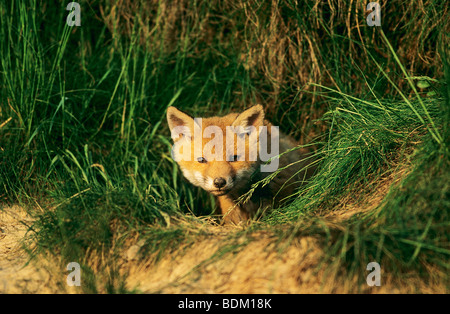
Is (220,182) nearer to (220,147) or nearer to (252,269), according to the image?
(220,147)

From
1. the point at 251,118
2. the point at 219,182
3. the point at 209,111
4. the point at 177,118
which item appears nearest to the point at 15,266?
the point at 219,182

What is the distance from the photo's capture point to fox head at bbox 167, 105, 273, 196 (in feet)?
12.6

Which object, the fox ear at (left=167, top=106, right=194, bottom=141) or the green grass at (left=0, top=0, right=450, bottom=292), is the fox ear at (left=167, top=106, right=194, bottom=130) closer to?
the fox ear at (left=167, top=106, right=194, bottom=141)

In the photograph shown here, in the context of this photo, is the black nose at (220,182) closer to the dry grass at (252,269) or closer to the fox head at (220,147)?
the fox head at (220,147)

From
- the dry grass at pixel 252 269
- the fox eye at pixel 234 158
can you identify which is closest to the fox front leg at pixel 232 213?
the fox eye at pixel 234 158

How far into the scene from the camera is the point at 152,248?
3.02 m

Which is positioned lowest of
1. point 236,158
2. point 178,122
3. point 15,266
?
point 15,266

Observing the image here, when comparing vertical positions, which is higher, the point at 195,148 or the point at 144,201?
the point at 195,148

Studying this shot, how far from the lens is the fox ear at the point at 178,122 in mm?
4090

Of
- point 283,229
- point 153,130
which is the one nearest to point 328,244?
point 283,229

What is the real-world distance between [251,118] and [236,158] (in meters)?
0.40

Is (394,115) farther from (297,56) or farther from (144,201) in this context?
(144,201)

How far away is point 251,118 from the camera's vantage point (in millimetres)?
4086

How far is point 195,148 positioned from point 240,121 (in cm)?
47
